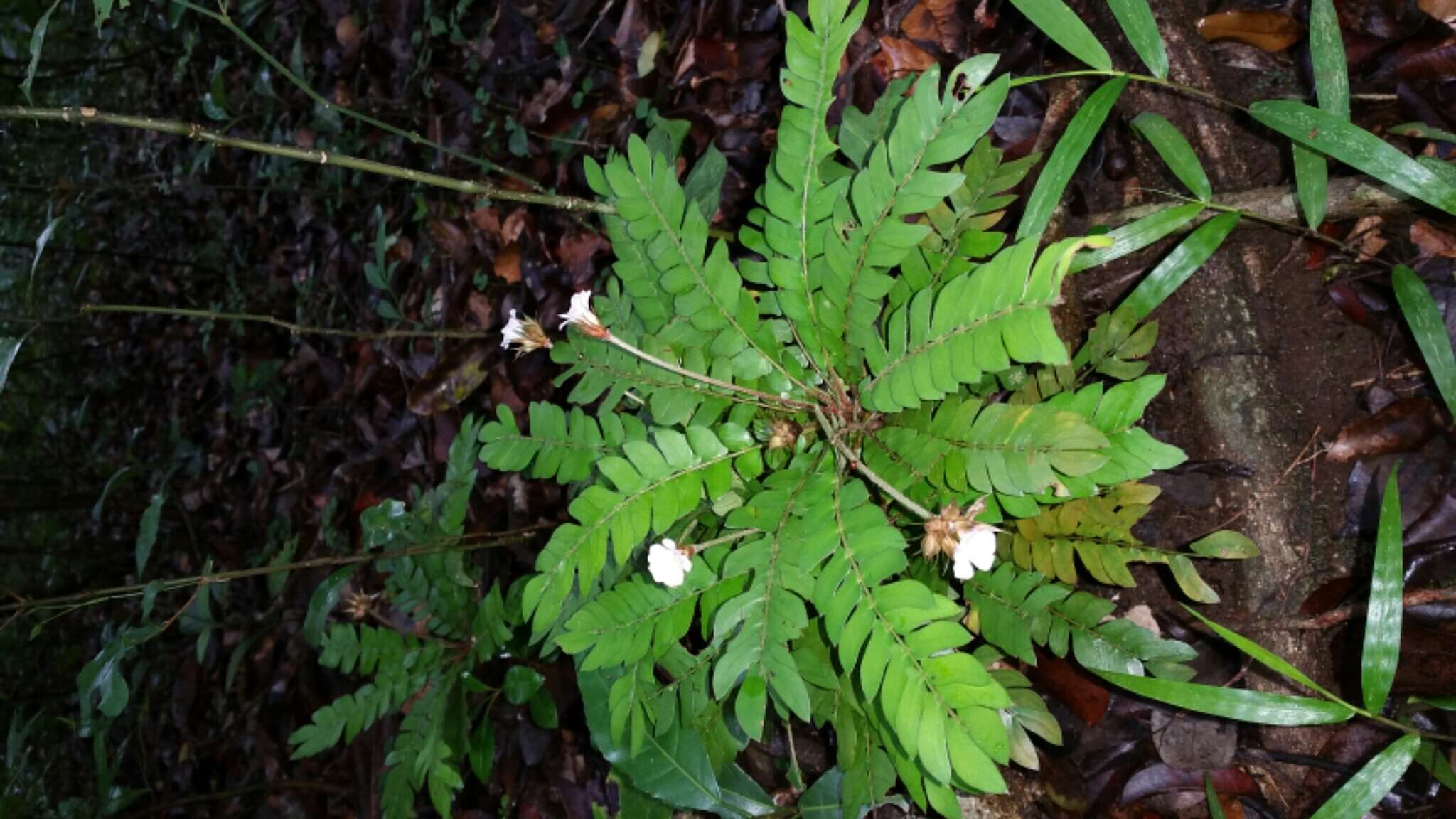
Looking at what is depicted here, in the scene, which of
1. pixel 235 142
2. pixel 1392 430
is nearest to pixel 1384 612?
pixel 1392 430

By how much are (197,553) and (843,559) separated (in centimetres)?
297

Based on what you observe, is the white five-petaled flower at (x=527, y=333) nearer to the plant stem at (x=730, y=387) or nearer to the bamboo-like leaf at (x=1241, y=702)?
the plant stem at (x=730, y=387)

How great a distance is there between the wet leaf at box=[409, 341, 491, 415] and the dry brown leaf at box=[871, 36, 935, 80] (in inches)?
50.5

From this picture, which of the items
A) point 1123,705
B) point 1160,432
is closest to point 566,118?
point 1160,432

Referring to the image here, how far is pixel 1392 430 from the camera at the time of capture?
150cm

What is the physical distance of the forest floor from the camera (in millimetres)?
1549

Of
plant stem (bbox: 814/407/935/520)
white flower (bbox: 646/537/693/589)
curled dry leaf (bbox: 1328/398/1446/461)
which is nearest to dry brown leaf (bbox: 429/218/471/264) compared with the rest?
plant stem (bbox: 814/407/935/520)

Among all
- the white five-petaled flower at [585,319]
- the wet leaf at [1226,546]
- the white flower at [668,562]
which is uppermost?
the white five-petaled flower at [585,319]

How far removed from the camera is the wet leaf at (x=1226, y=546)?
1.49 meters

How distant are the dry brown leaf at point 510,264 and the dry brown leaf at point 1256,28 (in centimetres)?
168

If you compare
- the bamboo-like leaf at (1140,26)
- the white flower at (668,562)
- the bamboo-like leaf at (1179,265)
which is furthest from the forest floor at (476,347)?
the white flower at (668,562)

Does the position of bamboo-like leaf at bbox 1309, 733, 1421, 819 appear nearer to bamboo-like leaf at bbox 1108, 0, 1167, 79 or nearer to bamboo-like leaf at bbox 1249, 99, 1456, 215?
bamboo-like leaf at bbox 1249, 99, 1456, 215

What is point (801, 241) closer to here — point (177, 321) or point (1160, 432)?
point (1160, 432)

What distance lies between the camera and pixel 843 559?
125 centimetres
